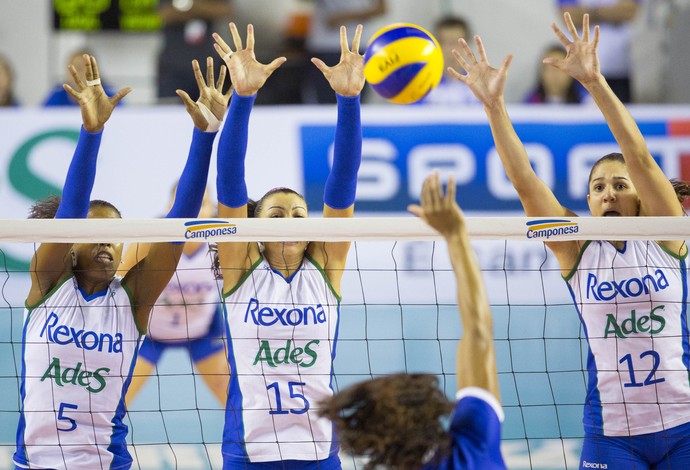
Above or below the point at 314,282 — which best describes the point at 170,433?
below

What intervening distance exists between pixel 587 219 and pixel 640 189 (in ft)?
0.99

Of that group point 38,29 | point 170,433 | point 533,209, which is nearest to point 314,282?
point 533,209

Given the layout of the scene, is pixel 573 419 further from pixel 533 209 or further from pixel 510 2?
pixel 510 2

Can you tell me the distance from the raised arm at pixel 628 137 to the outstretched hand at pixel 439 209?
1570 mm

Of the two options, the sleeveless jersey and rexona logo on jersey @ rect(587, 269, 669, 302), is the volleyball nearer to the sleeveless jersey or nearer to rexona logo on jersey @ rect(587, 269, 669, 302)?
the sleeveless jersey

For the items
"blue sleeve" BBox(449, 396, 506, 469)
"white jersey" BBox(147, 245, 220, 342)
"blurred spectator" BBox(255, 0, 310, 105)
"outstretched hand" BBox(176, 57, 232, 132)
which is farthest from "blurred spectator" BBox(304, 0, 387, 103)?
"blue sleeve" BBox(449, 396, 506, 469)

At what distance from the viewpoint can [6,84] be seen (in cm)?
923

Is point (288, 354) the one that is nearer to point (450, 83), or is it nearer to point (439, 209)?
point (439, 209)

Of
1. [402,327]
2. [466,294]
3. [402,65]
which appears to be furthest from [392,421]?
[402,327]

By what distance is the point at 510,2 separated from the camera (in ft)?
34.0

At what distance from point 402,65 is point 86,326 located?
1.88 metres

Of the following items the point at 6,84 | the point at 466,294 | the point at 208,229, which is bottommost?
the point at 466,294

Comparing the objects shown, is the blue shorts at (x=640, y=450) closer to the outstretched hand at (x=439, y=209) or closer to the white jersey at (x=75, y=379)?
the outstretched hand at (x=439, y=209)

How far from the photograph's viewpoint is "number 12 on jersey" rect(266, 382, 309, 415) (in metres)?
3.89
